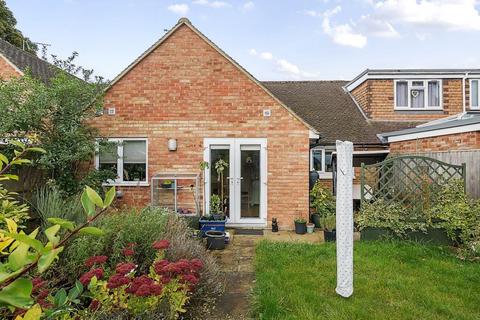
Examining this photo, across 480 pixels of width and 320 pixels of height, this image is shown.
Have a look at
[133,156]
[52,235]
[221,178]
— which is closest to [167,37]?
[133,156]

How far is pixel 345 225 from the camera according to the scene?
465 cm

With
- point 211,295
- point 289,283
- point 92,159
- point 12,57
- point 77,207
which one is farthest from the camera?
point 12,57

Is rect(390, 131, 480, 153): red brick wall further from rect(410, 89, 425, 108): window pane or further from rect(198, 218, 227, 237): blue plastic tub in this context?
rect(198, 218, 227, 237): blue plastic tub

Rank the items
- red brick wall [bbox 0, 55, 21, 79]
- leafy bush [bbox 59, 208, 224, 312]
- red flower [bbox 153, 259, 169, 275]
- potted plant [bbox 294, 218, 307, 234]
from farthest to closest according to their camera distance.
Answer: red brick wall [bbox 0, 55, 21, 79], potted plant [bbox 294, 218, 307, 234], leafy bush [bbox 59, 208, 224, 312], red flower [bbox 153, 259, 169, 275]

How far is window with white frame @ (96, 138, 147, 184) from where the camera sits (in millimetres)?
9641


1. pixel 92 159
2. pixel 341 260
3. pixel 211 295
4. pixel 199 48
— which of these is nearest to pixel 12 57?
pixel 92 159

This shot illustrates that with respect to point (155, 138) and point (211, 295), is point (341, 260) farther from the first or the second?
point (155, 138)

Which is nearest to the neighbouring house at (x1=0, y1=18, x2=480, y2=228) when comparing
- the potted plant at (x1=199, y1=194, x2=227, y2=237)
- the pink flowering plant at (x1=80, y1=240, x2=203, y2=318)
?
the potted plant at (x1=199, y1=194, x2=227, y2=237)

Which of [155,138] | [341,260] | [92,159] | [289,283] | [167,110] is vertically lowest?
[289,283]

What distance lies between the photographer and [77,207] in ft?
18.7

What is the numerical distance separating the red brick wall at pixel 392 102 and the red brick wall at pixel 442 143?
143 inches

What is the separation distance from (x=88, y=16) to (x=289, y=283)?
1135 centimetres

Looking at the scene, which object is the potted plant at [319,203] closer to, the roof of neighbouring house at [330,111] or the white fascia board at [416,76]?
the roof of neighbouring house at [330,111]

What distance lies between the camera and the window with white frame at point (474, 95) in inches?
560
